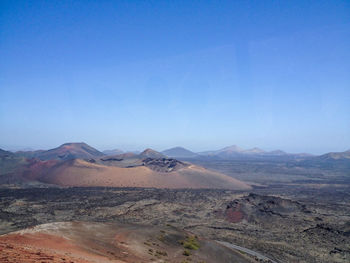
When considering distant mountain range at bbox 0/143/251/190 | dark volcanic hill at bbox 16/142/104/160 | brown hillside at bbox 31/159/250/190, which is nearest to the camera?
brown hillside at bbox 31/159/250/190

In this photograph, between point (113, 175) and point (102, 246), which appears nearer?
point (102, 246)

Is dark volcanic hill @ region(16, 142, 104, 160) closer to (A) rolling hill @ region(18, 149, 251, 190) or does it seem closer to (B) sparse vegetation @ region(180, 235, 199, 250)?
(A) rolling hill @ region(18, 149, 251, 190)

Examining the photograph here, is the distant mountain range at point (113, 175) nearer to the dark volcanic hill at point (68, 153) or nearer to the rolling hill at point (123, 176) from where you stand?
the rolling hill at point (123, 176)

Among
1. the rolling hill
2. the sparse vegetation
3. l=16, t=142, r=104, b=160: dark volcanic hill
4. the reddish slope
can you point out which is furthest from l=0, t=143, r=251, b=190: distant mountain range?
l=16, t=142, r=104, b=160: dark volcanic hill

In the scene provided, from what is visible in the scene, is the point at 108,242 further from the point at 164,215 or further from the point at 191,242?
the point at 164,215

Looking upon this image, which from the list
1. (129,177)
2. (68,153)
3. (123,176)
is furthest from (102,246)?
(68,153)

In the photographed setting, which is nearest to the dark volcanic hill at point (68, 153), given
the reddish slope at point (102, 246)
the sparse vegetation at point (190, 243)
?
the reddish slope at point (102, 246)

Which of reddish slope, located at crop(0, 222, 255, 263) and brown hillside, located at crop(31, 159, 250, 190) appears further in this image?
brown hillside, located at crop(31, 159, 250, 190)

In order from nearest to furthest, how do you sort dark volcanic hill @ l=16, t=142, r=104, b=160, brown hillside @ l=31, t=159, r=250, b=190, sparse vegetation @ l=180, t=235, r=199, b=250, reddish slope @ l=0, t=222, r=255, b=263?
reddish slope @ l=0, t=222, r=255, b=263 → sparse vegetation @ l=180, t=235, r=199, b=250 → brown hillside @ l=31, t=159, r=250, b=190 → dark volcanic hill @ l=16, t=142, r=104, b=160

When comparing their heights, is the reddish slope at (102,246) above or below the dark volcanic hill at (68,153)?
below

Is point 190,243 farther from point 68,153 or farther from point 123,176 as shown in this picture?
point 68,153

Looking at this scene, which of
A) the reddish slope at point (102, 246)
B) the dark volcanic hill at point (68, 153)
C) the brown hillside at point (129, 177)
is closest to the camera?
the reddish slope at point (102, 246)
